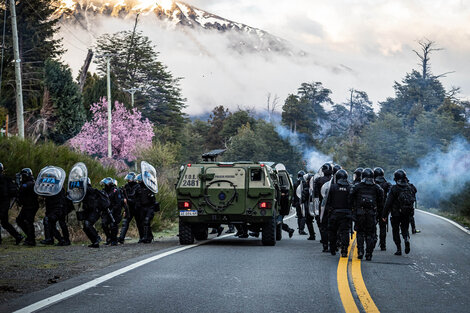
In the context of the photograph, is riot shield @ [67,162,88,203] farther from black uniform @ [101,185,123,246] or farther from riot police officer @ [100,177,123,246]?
black uniform @ [101,185,123,246]

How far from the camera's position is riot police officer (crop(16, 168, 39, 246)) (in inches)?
671

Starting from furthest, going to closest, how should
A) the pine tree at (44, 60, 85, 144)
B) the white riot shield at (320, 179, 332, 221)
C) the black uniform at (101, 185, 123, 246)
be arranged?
the pine tree at (44, 60, 85, 144), the black uniform at (101, 185, 123, 246), the white riot shield at (320, 179, 332, 221)

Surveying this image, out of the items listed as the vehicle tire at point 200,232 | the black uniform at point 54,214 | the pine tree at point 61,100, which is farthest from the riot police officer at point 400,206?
the pine tree at point 61,100

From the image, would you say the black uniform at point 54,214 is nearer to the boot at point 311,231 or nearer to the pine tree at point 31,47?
the boot at point 311,231

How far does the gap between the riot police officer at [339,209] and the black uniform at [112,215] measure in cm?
565

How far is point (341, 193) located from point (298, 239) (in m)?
5.64

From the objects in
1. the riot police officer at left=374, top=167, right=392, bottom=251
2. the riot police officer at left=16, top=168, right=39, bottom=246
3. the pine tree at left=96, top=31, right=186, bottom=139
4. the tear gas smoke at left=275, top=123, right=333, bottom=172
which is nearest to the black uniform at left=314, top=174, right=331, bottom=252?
the riot police officer at left=374, top=167, right=392, bottom=251

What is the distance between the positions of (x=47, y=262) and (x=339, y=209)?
18.6 ft

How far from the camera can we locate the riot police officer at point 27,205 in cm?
1705

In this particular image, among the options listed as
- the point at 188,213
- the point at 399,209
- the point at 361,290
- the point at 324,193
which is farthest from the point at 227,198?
the point at 361,290

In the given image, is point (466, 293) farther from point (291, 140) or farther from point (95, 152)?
point (291, 140)

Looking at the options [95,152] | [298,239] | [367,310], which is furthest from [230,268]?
[95,152]

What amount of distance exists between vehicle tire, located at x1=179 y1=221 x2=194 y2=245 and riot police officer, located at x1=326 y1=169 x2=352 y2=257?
3854mm

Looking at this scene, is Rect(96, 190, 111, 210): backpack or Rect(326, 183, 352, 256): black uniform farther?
Rect(96, 190, 111, 210): backpack
